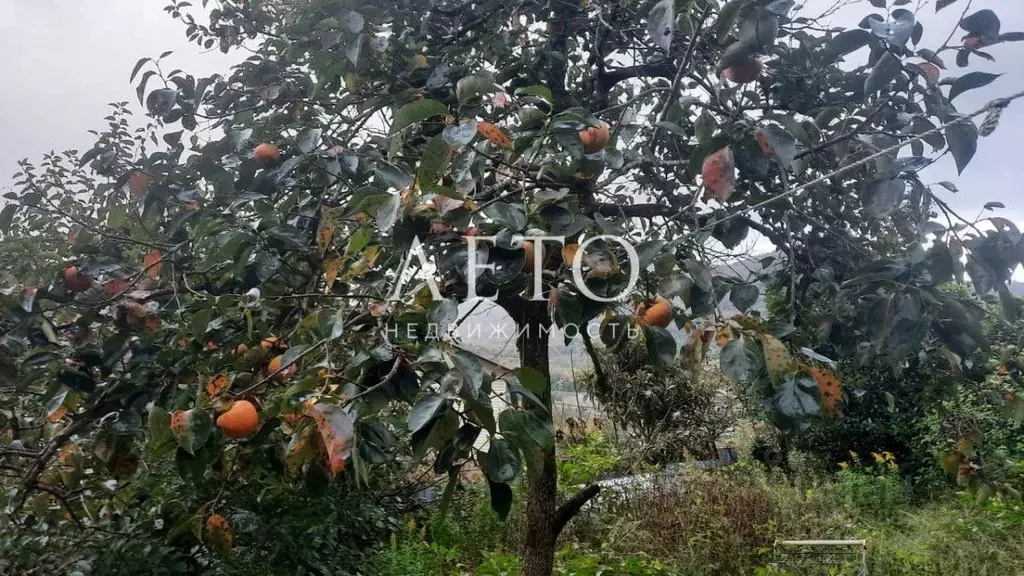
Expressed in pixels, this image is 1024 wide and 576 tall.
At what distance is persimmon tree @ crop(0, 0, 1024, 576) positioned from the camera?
89 centimetres

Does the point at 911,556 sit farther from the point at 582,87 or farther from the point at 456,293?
the point at 456,293

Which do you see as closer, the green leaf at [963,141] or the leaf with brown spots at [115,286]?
the green leaf at [963,141]

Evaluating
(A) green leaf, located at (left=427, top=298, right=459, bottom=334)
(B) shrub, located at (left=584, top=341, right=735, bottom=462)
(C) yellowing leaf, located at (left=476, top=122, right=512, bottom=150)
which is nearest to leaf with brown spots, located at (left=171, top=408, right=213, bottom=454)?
(A) green leaf, located at (left=427, top=298, right=459, bottom=334)

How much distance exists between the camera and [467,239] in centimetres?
91

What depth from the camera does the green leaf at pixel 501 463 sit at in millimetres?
788

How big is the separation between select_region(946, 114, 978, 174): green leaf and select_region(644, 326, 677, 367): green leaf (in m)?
0.45

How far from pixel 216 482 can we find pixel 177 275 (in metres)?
0.92

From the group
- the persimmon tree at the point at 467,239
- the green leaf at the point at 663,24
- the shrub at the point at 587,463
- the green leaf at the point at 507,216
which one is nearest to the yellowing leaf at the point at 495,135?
the persimmon tree at the point at 467,239

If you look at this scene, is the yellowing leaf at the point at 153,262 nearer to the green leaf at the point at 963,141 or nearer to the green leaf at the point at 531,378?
the green leaf at the point at 531,378

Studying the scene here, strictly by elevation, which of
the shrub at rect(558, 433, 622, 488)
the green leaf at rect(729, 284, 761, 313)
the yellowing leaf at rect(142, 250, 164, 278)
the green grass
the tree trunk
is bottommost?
the green grass

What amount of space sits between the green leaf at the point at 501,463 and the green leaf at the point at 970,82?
0.82m

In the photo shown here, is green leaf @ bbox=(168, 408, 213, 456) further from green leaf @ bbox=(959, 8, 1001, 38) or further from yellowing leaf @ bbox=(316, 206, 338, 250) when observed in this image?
green leaf @ bbox=(959, 8, 1001, 38)

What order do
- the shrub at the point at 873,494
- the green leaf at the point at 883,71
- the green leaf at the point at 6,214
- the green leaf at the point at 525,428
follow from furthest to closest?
the shrub at the point at 873,494, the green leaf at the point at 6,214, the green leaf at the point at 883,71, the green leaf at the point at 525,428

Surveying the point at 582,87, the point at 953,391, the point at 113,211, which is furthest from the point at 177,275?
the point at 953,391
